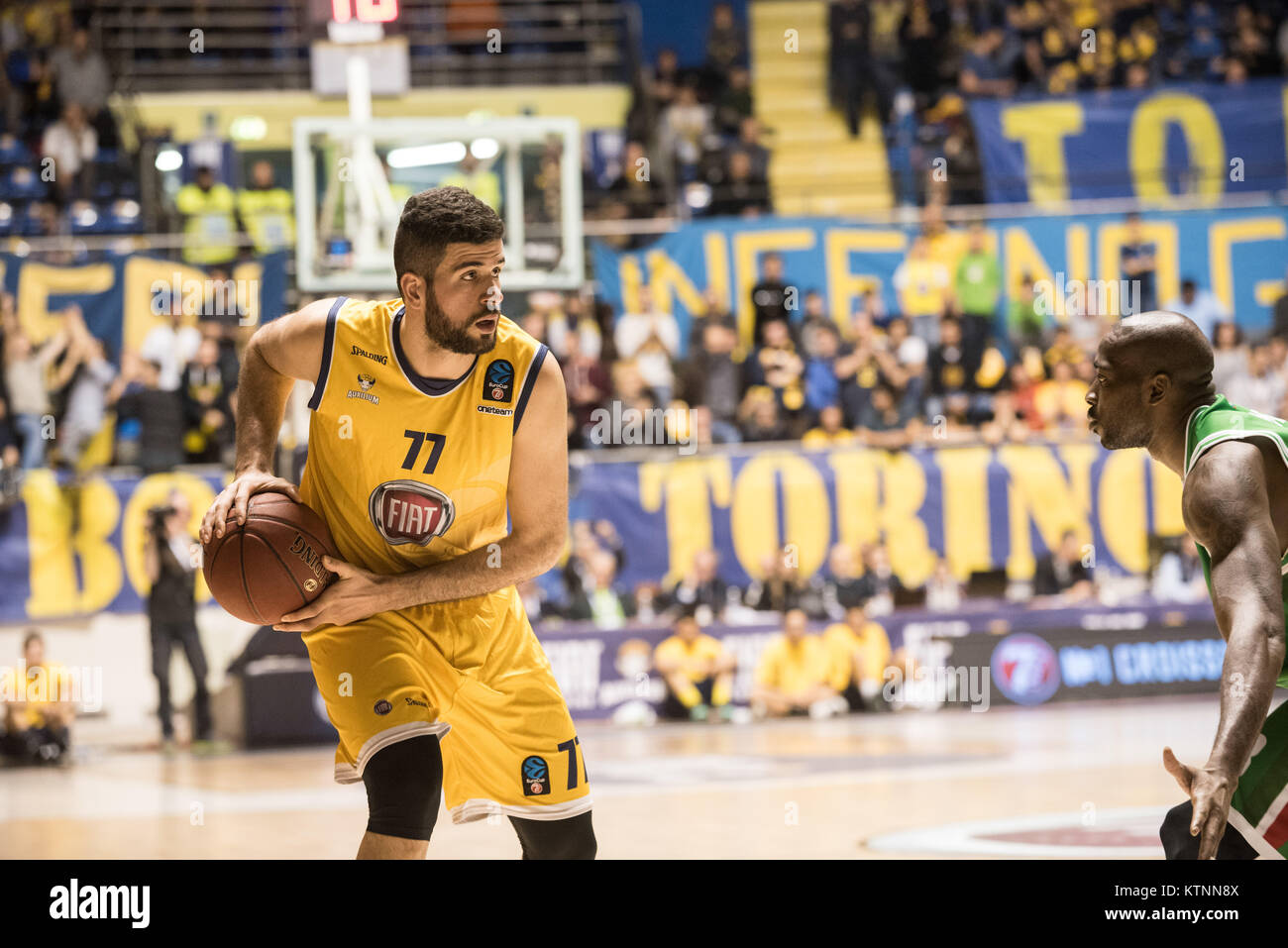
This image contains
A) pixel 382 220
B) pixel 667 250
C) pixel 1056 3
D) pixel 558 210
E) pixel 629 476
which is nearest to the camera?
pixel 382 220

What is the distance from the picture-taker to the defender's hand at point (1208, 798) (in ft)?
8.47

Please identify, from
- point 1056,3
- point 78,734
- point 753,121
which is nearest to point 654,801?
point 78,734

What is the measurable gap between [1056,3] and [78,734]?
13116 millimetres

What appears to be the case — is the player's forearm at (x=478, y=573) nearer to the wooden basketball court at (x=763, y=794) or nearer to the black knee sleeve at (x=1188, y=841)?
the black knee sleeve at (x=1188, y=841)

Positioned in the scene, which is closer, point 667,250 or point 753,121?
point 667,250

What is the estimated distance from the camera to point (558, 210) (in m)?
11.1

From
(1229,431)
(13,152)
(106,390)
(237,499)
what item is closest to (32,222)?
(13,152)

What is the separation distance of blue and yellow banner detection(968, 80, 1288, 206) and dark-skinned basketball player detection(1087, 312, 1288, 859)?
40.6 ft

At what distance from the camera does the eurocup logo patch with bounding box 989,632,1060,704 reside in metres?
12.0

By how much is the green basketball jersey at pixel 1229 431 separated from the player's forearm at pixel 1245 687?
21 cm

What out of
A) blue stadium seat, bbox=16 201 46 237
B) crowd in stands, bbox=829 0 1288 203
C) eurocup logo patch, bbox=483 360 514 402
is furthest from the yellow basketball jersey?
crowd in stands, bbox=829 0 1288 203

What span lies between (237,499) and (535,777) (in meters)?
0.99

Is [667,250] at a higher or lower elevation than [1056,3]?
lower
